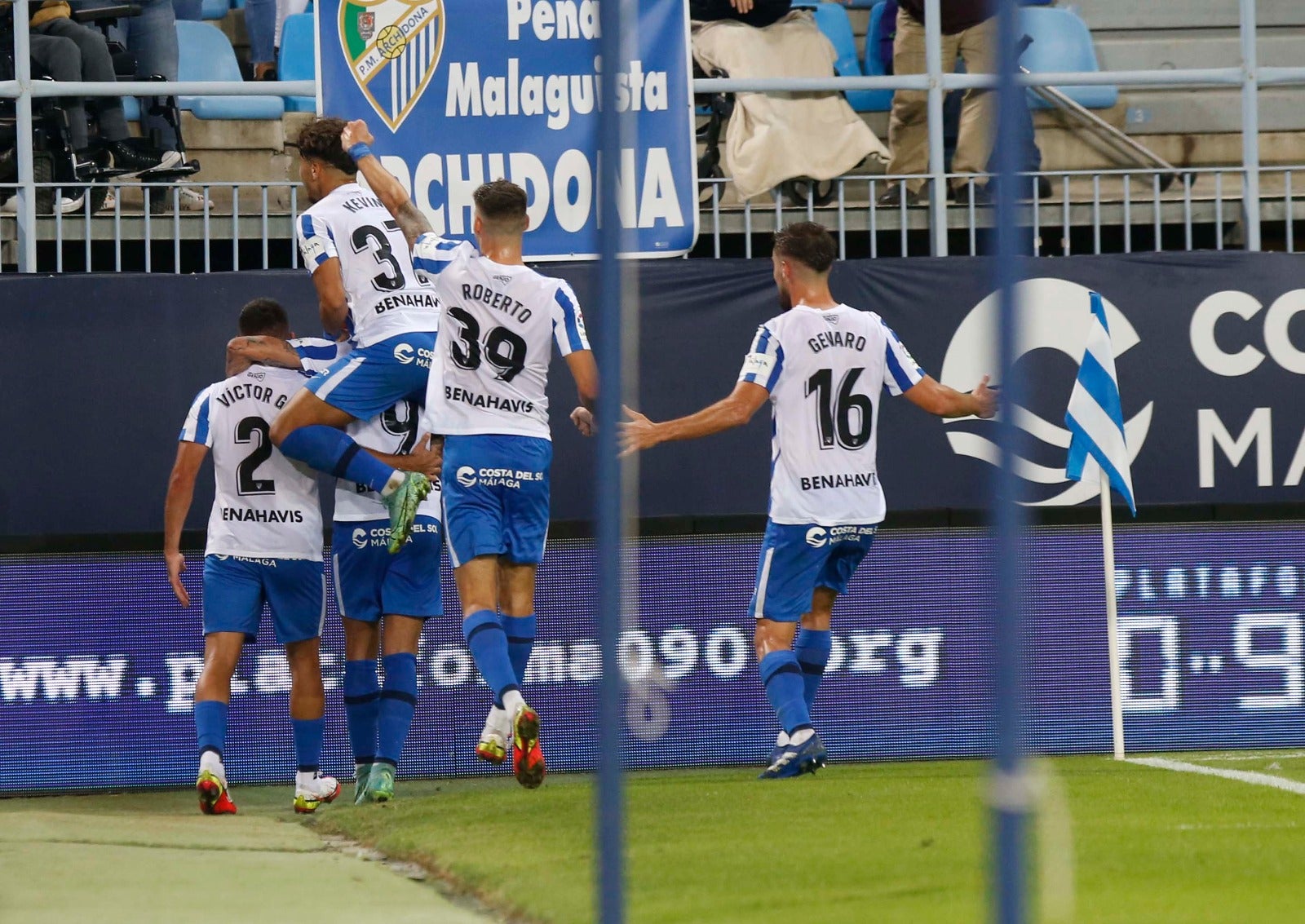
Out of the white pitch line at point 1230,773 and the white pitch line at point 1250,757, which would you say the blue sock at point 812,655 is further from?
the white pitch line at point 1250,757

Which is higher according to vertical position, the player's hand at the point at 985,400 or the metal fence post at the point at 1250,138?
the metal fence post at the point at 1250,138

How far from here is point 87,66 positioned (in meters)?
10.5

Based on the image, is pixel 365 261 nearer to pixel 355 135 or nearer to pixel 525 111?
pixel 355 135

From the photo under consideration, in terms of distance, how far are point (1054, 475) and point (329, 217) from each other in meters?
3.75

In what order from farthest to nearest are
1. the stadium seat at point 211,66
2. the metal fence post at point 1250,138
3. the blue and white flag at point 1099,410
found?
1. the stadium seat at point 211,66
2. the metal fence post at point 1250,138
3. the blue and white flag at point 1099,410

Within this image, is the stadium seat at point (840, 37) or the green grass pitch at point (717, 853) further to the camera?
the stadium seat at point (840, 37)

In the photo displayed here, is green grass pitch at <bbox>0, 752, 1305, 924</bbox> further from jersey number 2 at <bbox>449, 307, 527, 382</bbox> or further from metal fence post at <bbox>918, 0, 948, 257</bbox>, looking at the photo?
metal fence post at <bbox>918, 0, 948, 257</bbox>

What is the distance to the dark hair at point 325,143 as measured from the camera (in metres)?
7.92

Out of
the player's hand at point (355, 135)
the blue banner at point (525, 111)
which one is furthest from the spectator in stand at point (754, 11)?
the player's hand at point (355, 135)

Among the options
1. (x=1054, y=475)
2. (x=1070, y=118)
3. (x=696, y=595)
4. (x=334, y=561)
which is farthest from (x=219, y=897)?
(x=1070, y=118)

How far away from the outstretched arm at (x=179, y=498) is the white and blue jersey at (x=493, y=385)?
104cm

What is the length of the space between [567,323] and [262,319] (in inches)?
51.4

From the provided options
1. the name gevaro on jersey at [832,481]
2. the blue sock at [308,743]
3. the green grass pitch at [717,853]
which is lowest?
the green grass pitch at [717,853]

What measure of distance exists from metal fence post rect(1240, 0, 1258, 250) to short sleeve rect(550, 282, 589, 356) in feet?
12.6
